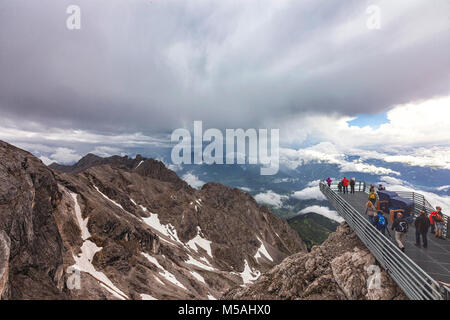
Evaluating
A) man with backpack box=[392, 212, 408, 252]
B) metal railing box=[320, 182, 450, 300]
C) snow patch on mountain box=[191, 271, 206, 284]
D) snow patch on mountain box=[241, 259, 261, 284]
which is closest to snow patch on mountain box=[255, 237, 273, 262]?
snow patch on mountain box=[241, 259, 261, 284]

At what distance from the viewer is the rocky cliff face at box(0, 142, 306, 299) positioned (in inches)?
1102

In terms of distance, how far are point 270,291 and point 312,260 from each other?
3897mm

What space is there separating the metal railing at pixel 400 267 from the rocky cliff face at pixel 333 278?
0.98m

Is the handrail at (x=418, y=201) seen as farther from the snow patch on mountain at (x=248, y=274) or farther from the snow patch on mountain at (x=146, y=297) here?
the snow patch on mountain at (x=248, y=274)

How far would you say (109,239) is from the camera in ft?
183

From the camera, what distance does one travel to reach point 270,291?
1488 cm

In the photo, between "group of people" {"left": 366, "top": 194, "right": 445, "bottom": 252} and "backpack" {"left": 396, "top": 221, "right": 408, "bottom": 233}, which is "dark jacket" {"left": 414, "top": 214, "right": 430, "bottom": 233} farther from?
"backpack" {"left": 396, "top": 221, "right": 408, "bottom": 233}

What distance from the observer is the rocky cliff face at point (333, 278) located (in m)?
11.2

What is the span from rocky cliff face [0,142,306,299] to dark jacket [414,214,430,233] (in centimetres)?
3571

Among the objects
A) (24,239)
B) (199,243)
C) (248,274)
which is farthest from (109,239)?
(248,274)

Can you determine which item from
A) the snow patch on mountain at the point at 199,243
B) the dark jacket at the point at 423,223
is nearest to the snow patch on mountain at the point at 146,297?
the dark jacket at the point at 423,223

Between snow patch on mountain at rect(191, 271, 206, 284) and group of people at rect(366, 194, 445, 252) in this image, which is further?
snow patch on mountain at rect(191, 271, 206, 284)
